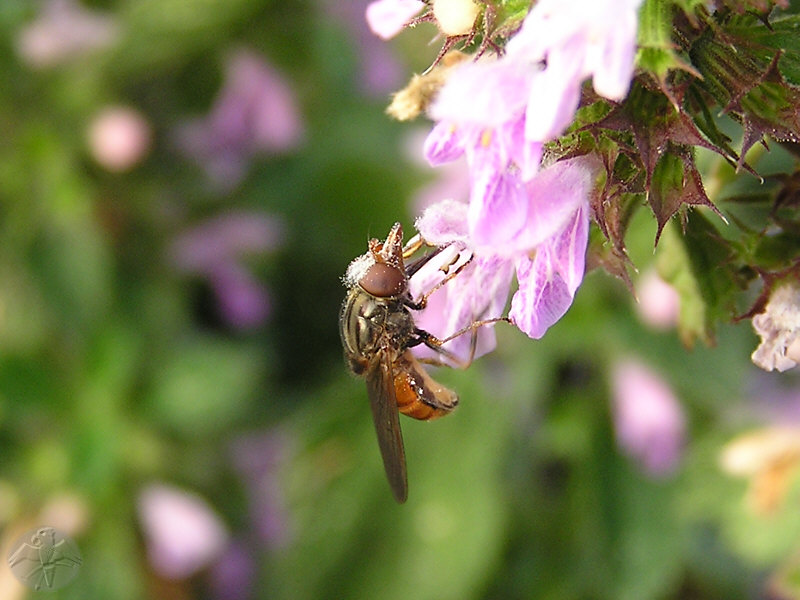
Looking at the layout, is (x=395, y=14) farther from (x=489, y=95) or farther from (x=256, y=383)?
(x=256, y=383)

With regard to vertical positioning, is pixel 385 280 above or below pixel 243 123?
above

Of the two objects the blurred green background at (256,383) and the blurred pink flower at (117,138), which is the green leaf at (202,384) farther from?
the blurred pink flower at (117,138)

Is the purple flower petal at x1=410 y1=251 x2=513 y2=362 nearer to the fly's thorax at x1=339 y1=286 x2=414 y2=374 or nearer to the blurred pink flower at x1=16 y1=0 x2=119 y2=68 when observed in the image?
the fly's thorax at x1=339 y1=286 x2=414 y2=374

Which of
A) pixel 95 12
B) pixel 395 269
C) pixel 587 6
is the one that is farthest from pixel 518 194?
pixel 95 12

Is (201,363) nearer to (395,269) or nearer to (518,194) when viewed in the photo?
(395,269)

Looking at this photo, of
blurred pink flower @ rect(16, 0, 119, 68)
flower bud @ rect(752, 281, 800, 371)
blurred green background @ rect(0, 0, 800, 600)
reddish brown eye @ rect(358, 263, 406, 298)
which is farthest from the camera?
blurred pink flower @ rect(16, 0, 119, 68)

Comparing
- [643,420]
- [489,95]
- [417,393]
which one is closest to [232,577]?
[643,420]

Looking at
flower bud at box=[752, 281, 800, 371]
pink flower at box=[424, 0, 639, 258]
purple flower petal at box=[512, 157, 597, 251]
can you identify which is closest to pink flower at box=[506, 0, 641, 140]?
pink flower at box=[424, 0, 639, 258]
